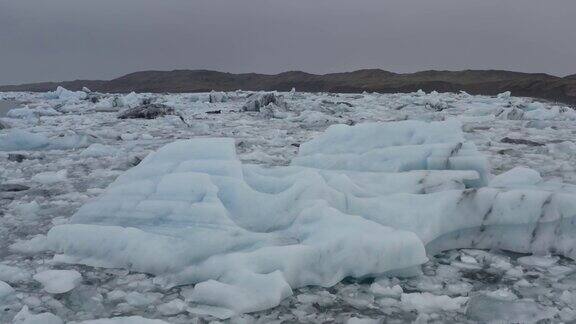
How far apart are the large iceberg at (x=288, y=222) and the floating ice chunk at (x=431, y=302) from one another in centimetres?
28

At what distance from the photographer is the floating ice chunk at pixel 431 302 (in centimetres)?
238

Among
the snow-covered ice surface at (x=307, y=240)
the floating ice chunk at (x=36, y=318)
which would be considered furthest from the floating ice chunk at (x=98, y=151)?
the floating ice chunk at (x=36, y=318)

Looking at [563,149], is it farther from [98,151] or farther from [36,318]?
[36,318]

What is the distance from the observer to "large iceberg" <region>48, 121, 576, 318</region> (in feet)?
8.67

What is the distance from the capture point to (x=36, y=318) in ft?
7.17

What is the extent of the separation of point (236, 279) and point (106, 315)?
62 centimetres

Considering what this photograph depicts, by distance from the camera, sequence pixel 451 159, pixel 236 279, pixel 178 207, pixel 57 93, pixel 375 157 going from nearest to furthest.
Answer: pixel 236 279, pixel 178 207, pixel 451 159, pixel 375 157, pixel 57 93

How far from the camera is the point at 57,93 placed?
96.0 ft

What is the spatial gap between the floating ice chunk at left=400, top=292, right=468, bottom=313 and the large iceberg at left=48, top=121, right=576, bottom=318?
28 centimetres

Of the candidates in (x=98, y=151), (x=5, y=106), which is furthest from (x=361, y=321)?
(x=5, y=106)

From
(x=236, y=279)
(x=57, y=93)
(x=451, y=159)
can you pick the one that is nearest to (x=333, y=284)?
(x=236, y=279)

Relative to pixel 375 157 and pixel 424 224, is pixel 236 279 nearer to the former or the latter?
pixel 424 224

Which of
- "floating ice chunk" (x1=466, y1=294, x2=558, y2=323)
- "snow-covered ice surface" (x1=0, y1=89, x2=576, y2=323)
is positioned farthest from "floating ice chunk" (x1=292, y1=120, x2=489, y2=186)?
"floating ice chunk" (x1=466, y1=294, x2=558, y2=323)

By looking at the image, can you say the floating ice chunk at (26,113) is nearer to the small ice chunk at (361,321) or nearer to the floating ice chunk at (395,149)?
the floating ice chunk at (395,149)
